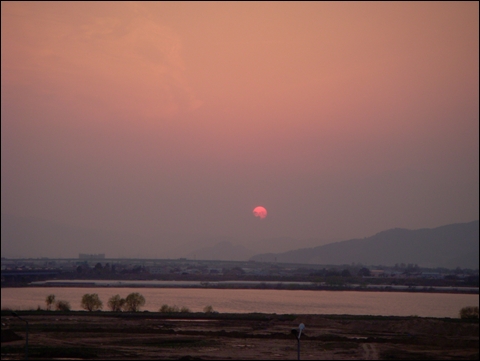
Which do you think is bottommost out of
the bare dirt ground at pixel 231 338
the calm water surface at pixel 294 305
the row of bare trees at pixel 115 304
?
the calm water surface at pixel 294 305

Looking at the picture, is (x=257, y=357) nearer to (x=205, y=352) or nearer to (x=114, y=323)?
(x=205, y=352)

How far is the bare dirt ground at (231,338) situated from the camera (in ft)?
85.0

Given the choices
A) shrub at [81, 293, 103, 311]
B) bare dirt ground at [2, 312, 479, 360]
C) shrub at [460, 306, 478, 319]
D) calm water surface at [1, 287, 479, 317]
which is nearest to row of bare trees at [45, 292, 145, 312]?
shrub at [81, 293, 103, 311]

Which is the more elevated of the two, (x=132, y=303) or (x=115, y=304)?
(x=132, y=303)

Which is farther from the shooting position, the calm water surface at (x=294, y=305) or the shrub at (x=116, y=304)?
the calm water surface at (x=294, y=305)

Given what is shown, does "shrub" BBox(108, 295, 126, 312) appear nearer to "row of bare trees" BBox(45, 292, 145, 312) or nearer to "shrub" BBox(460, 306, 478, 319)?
"row of bare trees" BBox(45, 292, 145, 312)

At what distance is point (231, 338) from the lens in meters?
31.4

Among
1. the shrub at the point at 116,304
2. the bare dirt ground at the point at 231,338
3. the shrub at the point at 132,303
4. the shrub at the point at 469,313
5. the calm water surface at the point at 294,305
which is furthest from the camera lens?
the calm water surface at the point at 294,305

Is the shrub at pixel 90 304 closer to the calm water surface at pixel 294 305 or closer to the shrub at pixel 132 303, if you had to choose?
the shrub at pixel 132 303

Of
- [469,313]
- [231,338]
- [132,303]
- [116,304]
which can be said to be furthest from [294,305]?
[231,338]

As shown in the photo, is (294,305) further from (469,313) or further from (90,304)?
(90,304)

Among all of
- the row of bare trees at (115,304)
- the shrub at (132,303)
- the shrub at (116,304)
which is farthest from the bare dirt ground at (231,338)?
the shrub at (116,304)

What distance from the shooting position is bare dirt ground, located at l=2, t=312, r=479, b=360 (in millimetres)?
25906

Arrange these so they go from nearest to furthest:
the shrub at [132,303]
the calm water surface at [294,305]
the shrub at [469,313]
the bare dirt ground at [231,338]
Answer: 1. the bare dirt ground at [231,338]
2. the shrub at [469,313]
3. the shrub at [132,303]
4. the calm water surface at [294,305]
